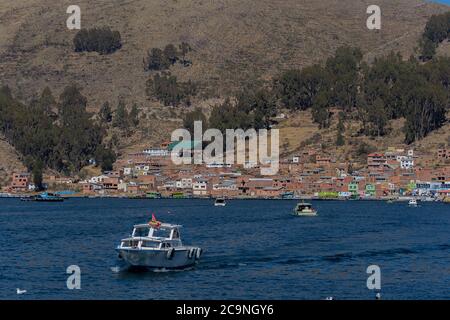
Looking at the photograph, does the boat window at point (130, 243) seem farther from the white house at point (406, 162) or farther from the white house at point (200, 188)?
the white house at point (200, 188)

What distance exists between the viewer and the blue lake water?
174 ft

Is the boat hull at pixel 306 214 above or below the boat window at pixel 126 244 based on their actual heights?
below

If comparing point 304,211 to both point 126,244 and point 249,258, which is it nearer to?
point 249,258

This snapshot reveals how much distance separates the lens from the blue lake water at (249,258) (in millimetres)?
53125

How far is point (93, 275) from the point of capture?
58844 mm

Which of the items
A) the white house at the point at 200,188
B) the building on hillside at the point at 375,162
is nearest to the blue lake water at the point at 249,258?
the building on hillside at the point at 375,162

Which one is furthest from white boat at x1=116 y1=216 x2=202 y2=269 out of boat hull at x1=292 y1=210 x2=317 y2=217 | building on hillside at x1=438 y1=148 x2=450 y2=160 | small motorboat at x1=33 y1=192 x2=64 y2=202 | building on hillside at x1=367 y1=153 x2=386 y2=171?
building on hillside at x1=438 y1=148 x2=450 y2=160

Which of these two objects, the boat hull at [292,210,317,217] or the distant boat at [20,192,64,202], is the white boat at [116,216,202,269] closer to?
the boat hull at [292,210,317,217]

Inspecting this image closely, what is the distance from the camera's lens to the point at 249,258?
68812mm

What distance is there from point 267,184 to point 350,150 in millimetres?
19299

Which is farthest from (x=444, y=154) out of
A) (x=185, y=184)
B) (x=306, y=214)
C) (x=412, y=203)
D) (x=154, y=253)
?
(x=154, y=253)

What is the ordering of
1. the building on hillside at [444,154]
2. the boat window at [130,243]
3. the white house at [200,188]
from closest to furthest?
the boat window at [130,243] < the building on hillside at [444,154] < the white house at [200,188]
